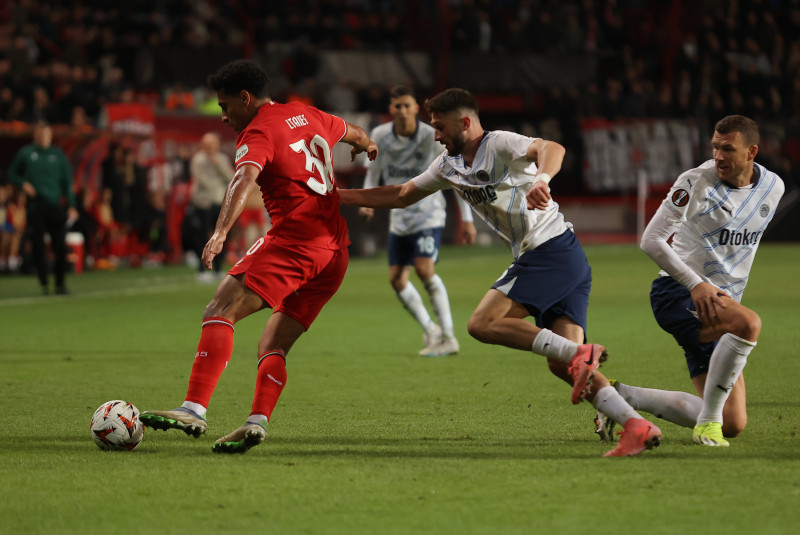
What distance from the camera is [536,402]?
24.2 ft

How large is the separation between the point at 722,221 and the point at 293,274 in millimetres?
2156

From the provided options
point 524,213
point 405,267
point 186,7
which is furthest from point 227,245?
point 524,213

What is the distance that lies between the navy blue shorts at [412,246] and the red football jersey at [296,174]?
4.01 m

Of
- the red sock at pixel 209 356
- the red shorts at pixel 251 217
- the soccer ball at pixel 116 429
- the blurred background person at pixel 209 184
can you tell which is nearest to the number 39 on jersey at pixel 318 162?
the red sock at pixel 209 356

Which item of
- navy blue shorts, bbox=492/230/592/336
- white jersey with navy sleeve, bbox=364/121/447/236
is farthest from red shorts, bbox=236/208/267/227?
navy blue shorts, bbox=492/230/592/336

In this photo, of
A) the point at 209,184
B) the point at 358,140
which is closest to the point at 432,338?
the point at 358,140

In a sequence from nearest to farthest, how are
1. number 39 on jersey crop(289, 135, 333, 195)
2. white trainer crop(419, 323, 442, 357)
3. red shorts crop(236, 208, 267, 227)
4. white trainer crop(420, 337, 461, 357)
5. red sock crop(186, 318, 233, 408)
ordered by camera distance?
red sock crop(186, 318, 233, 408)
number 39 on jersey crop(289, 135, 333, 195)
white trainer crop(420, 337, 461, 357)
white trainer crop(419, 323, 442, 357)
red shorts crop(236, 208, 267, 227)

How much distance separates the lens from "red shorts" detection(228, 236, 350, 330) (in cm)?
600

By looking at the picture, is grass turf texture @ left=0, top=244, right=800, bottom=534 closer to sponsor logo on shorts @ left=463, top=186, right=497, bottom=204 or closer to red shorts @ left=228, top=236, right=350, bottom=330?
red shorts @ left=228, top=236, right=350, bottom=330

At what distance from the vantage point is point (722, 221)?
19.8ft

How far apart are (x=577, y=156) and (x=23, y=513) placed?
24.8 m

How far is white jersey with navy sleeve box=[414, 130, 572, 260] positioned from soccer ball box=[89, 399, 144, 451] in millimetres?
1984

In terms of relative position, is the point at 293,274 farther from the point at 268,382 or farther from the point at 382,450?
the point at 382,450

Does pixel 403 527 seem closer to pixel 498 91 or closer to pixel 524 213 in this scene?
pixel 524 213
